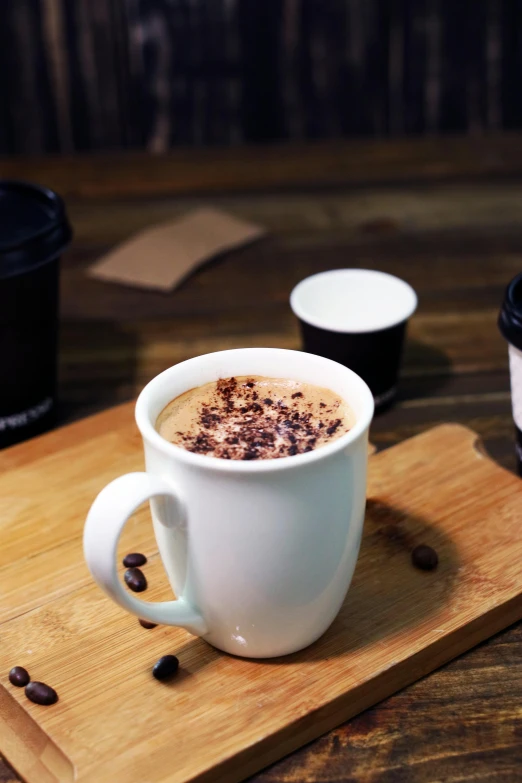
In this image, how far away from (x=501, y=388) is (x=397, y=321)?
22 cm

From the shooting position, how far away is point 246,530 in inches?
30.1

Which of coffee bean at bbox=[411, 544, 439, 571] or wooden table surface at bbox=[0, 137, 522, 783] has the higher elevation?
coffee bean at bbox=[411, 544, 439, 571]

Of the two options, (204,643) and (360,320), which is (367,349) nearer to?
(360,320)

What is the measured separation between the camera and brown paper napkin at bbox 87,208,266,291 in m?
1.71

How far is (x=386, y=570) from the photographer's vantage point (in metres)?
0.95

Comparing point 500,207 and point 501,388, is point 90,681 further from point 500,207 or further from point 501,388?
point 500,207

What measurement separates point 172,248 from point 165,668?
1.10 m

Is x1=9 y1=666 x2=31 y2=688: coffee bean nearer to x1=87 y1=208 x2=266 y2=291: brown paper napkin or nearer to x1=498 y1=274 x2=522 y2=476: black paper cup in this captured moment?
x1=498 y1=274 x2=522 y2=476: black paper cup

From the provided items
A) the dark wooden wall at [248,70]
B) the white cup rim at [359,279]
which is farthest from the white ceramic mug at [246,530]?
the dark wooden wall at [248,70]

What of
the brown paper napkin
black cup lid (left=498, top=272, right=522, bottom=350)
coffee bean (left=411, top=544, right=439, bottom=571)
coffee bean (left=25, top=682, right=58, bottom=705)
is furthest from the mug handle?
the brown paper napkin

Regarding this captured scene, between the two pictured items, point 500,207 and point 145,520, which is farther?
point 500,207

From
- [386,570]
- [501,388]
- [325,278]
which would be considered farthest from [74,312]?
[386,570]

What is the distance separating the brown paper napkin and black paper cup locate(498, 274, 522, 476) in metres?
0.76

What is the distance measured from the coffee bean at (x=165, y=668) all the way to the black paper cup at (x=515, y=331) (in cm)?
49
